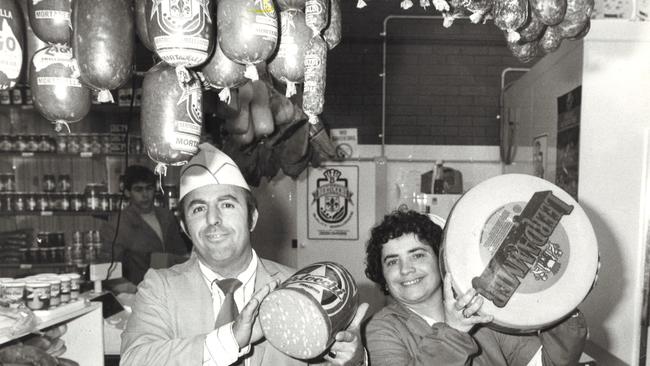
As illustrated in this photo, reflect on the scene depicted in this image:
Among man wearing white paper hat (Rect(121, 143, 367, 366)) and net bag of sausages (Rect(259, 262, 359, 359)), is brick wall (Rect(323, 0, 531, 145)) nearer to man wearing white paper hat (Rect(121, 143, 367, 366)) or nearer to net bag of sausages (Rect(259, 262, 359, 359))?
man wearing white paper hat (Rect(121, 143, 367, 366))

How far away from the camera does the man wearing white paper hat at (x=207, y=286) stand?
1675 millimetres

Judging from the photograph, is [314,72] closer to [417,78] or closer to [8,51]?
[8,51]

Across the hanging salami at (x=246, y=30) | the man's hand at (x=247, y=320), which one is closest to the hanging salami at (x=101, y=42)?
the hanging salami at (x=246, y=30)

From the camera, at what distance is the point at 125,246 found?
4.29 meters

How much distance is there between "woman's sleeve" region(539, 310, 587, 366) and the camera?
1.82 metres

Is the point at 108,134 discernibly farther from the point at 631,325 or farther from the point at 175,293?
the point at 631,325

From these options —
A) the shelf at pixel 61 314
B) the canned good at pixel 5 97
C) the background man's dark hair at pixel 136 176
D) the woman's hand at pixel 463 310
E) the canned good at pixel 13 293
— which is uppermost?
the canned good at pixel 5 97

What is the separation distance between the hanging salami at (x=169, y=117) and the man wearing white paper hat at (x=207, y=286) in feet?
1.38

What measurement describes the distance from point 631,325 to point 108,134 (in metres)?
4.41

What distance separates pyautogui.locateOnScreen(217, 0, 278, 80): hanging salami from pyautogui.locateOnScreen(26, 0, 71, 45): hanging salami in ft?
1.55

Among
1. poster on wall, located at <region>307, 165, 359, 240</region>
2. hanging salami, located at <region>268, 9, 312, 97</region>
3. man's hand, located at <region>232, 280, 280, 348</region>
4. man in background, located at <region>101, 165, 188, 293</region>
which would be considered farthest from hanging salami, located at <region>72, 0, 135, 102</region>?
poster on wall, located at <region>307, 165, 359, 240</region>

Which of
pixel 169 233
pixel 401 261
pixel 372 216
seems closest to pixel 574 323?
pixel 401 261

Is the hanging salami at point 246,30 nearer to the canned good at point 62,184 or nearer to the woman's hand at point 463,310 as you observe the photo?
the woman's hand at point 463,310

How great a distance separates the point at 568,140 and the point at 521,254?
184 centimetres
